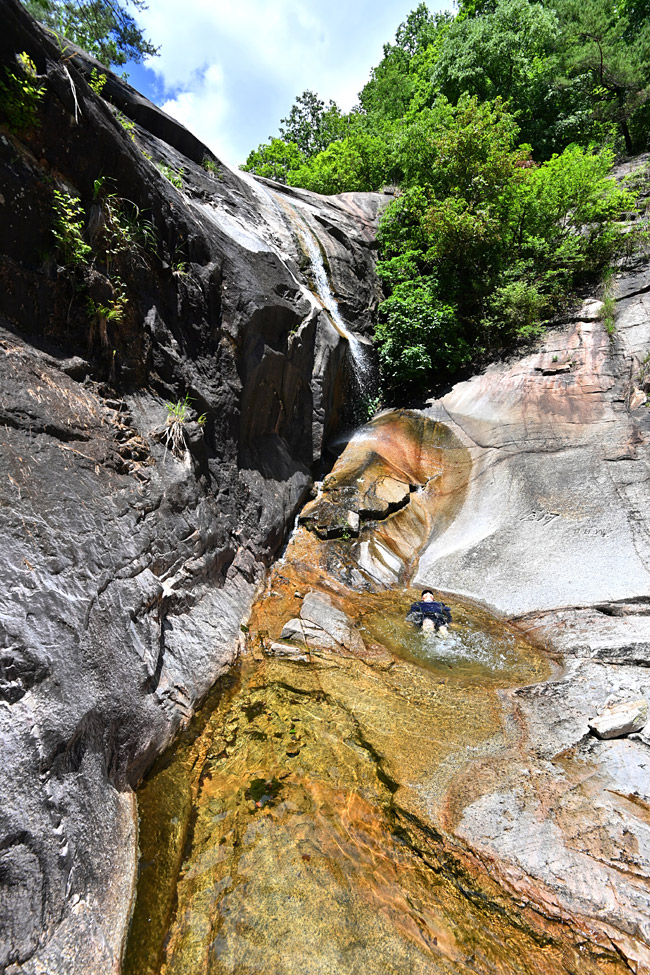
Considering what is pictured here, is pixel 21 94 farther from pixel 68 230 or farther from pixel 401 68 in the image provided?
pixel 401 68

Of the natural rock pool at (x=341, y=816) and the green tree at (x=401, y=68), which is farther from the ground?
the green tree at (x=401, y=68)

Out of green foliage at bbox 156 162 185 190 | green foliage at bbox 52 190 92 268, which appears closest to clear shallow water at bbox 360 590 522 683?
green foliage at bbox 52 190 92 268

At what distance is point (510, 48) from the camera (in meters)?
19.3

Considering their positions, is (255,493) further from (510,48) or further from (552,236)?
(510,48)

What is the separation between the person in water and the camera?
699 centimetres

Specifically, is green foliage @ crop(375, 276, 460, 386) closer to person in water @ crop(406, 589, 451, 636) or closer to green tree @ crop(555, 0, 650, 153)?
person in water @ crop(406, 589, 451, 636)

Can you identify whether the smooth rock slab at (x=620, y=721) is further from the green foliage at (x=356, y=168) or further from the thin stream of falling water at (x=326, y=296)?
the green foliage at (x=356, y=168)

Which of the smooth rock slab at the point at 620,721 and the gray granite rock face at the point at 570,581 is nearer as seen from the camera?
the gray granite rock face at the point at 570,581

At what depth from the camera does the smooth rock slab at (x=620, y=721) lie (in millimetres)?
4402

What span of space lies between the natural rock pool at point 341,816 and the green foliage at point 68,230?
5371 mm

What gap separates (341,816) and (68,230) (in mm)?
6869

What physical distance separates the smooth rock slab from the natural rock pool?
2.57 ft

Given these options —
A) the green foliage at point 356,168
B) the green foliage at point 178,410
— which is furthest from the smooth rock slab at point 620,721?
the green foliage at point 356,168

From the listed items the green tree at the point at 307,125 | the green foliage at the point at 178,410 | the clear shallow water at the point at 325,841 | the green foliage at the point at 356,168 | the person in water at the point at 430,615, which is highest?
the green tree at the point at 307,125
